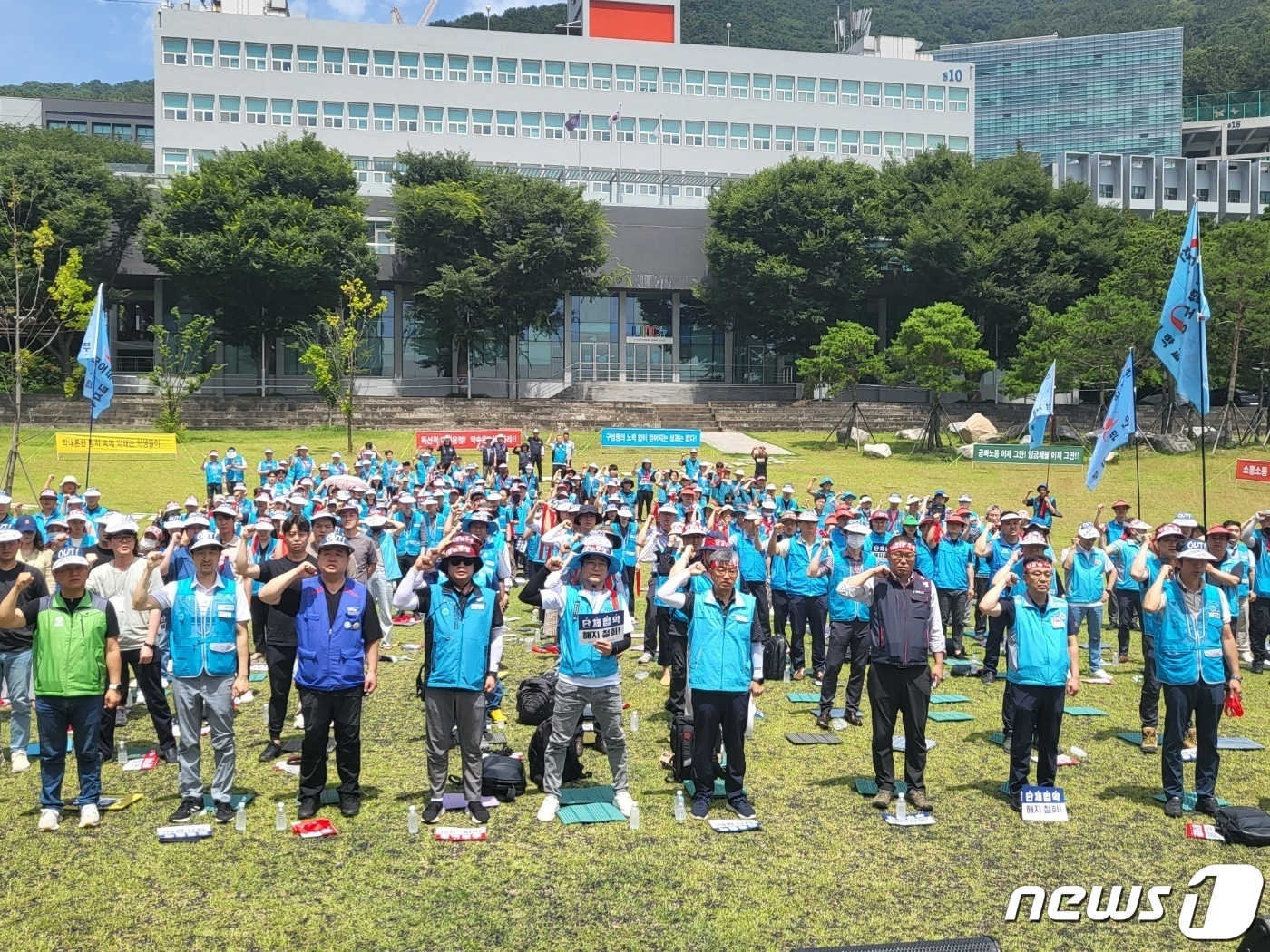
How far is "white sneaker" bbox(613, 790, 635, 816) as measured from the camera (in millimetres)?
7707

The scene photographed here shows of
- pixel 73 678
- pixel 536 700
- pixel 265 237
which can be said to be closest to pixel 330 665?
pixel 73 678

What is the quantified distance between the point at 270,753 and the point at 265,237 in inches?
1647

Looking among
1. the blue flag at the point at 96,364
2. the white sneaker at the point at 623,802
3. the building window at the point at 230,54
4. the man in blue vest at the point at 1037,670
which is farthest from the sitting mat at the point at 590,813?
the building window at the point at 230,54

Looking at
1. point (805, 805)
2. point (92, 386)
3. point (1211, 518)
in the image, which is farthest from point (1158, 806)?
point (1211, 518)

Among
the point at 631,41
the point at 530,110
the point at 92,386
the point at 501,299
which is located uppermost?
the point at 631,41

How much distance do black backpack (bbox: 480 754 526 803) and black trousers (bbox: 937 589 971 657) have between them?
23.1 ft

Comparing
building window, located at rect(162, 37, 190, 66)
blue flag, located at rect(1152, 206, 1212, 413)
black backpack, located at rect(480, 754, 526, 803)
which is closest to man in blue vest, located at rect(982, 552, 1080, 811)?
black backpack, located at rect(480, 754, 526, 803)

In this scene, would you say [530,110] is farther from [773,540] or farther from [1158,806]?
[1158,806]

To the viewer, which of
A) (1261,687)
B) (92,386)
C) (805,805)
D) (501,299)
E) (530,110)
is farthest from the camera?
(530,110)

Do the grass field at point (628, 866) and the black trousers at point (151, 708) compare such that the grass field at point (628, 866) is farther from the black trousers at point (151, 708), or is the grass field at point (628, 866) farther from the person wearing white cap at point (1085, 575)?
the person wearing white cap at point (1085, 575)

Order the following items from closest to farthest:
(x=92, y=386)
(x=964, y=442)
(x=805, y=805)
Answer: (x=805, y=805) < (x=92, y=386) < (x=964, y=442)

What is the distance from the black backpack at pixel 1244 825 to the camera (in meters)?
7.26

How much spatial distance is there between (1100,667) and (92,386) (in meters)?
19.4

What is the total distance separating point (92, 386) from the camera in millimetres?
21781
